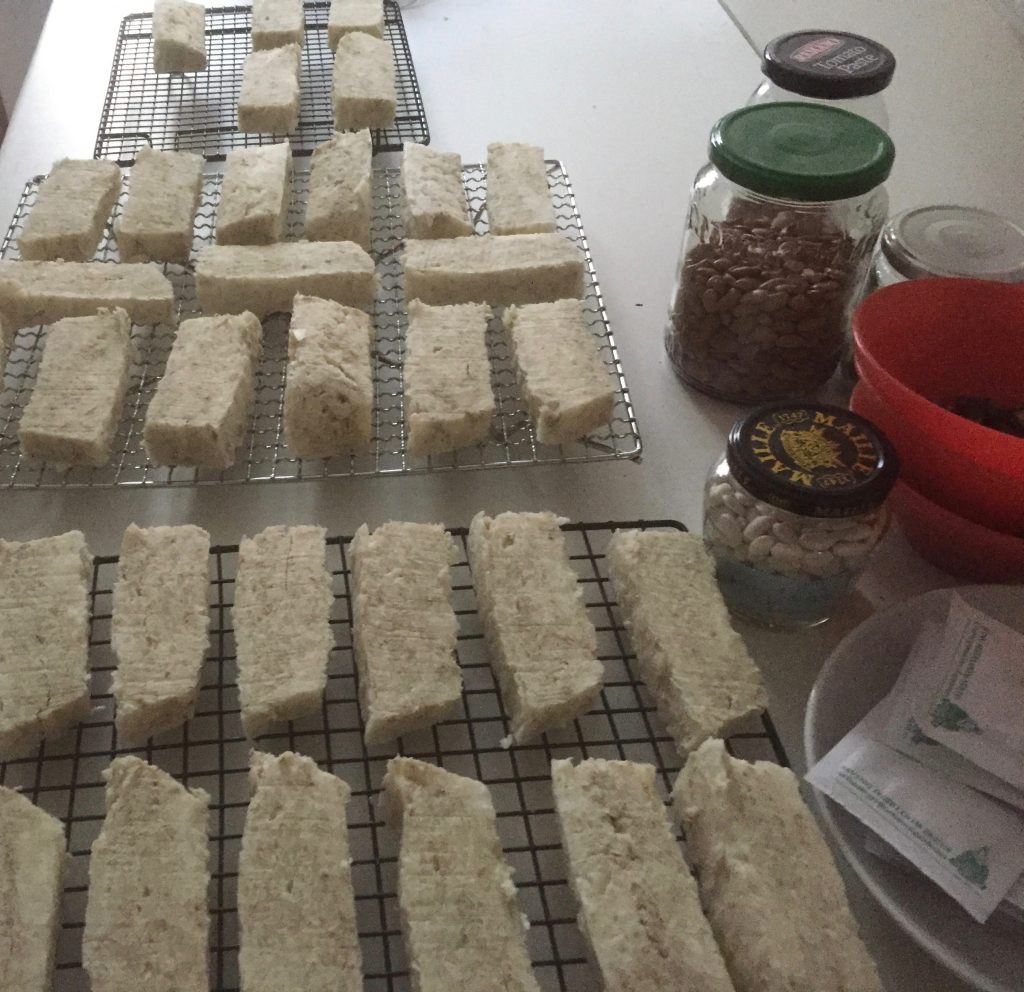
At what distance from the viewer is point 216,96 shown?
2133 millimetres

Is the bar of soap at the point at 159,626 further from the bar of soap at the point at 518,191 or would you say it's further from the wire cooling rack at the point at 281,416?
the bar of soap at the point at 518,191

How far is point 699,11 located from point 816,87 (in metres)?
1.44

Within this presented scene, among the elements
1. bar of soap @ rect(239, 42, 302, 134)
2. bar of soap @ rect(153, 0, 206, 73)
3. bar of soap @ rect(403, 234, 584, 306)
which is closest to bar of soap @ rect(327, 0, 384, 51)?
bar of soap @ rect(239, 42, 302, 134)

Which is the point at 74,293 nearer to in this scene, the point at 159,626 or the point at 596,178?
the point at 159,626

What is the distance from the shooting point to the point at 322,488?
132cm

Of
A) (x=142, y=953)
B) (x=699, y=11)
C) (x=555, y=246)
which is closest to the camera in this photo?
(x=142, y=953)

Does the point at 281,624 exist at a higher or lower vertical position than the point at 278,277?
lower

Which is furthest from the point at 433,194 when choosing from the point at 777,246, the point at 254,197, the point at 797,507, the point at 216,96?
the point at 797,507

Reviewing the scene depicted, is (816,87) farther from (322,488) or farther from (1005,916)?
(1005,916)

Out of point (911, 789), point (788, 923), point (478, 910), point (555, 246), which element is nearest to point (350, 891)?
point (478, 910)

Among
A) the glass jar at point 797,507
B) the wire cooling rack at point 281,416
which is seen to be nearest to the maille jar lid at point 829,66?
the wire cooling rack at point 281,416

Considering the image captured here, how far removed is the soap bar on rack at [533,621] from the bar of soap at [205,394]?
0.39 metres

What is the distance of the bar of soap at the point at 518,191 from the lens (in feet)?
5.49

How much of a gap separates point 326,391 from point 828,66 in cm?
88
